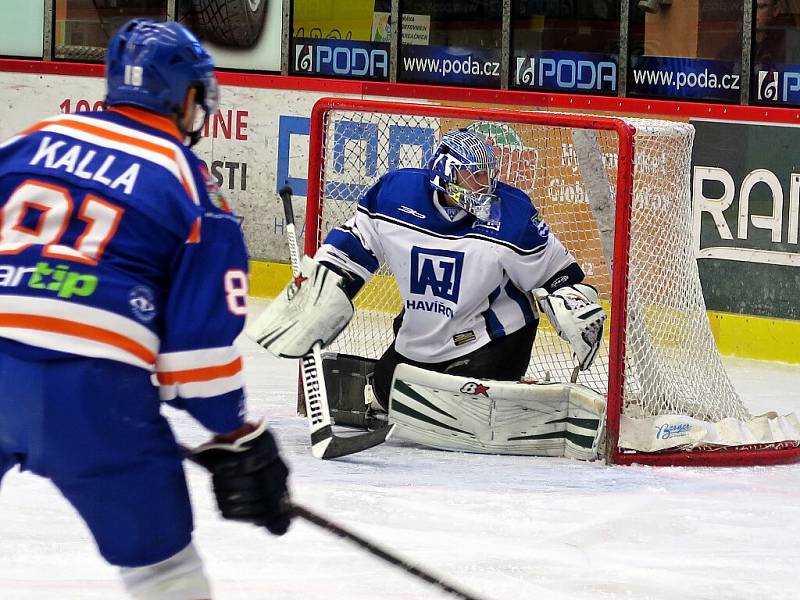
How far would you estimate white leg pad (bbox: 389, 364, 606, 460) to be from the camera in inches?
160

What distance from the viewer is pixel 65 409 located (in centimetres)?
166

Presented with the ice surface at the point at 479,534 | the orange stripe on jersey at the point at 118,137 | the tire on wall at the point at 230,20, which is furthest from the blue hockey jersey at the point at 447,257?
the tire on wall at the point at 230,20

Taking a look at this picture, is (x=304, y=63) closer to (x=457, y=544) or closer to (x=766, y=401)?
(x=766, y=401)

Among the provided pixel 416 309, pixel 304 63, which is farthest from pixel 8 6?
pixel 416 309

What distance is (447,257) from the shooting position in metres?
4.12

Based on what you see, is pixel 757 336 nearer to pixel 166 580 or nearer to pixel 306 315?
pixel 306 315

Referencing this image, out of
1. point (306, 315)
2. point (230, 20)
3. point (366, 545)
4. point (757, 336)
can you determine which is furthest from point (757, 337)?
point (366, 545)

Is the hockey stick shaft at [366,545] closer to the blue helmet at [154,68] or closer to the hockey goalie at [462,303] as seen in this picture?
the blue helmet at [154,68]

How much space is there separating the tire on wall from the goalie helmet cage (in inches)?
85.6

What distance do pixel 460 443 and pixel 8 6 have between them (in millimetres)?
4781

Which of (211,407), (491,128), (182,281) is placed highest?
(491,128)

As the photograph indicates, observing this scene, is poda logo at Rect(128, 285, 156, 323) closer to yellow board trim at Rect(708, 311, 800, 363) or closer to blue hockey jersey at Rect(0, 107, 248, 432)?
blue hockey jersey at Rect(0, 107, 248, 432)

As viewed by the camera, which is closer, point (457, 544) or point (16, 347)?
point (16, 347)

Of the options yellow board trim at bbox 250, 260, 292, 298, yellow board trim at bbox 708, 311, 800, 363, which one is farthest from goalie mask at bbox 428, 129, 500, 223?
yellow board trim at bbox 250, 260, 292, 298
